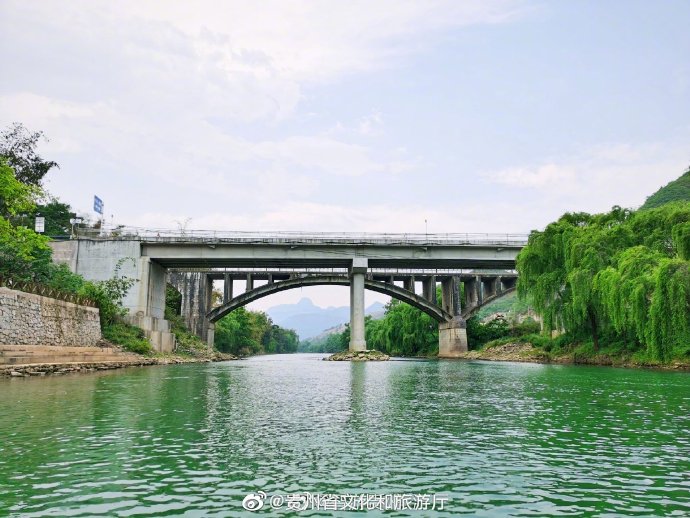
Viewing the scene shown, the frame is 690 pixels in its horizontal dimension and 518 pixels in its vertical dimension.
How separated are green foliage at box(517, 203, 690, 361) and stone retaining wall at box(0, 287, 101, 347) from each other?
29.4m

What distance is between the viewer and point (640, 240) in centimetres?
3453

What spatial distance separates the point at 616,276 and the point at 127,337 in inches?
1318

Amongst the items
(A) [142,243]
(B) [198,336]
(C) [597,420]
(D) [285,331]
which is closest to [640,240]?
(C) [597,420]

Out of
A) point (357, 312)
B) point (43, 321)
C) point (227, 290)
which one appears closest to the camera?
point (43, 321)

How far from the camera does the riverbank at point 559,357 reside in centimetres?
3077

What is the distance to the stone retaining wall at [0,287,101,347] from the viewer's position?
1037 inches

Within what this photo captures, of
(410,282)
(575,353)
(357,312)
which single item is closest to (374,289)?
(410,282)

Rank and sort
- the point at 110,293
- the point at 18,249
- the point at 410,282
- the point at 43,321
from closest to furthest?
the point at 43,321 → the point at 18,249 → the point at 110,293 → the point at 410,282

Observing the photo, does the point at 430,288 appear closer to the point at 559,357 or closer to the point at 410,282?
the point at 410,282

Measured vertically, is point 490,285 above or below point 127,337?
above

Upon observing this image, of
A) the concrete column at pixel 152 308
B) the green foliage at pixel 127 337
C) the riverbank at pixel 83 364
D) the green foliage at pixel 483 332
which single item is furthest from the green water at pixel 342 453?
the green foliage at pixel 483 332

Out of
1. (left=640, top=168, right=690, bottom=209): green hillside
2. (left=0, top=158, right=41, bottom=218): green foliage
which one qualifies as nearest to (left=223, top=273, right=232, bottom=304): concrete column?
(left=0, top=158, right=41, bottom=218): green foliage

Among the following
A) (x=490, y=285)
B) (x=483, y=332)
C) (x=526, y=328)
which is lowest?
(x=483, y=332)

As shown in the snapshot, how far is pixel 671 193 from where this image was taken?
90.4m
